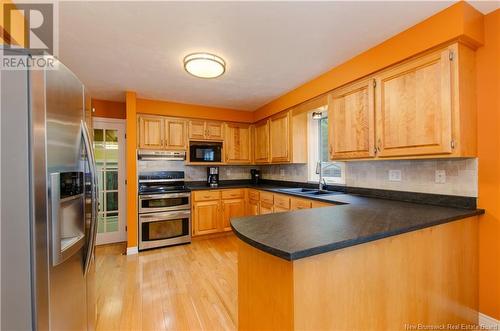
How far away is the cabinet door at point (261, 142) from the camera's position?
163 inches

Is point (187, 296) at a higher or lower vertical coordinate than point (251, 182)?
lower

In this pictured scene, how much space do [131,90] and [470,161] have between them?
3.86 metres

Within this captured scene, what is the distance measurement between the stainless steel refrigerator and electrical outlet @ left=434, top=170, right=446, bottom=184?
2.63 meters

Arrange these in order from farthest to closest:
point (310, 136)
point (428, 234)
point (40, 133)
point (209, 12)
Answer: point (310, 136) → point (209, 12) → point (428, 234) → point (40, 133)

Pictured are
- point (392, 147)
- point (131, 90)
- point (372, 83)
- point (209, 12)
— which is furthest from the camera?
point (131, 90)

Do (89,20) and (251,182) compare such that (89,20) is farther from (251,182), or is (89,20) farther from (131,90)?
(251,182)

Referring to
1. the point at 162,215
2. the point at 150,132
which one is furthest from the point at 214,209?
the point at 150,132

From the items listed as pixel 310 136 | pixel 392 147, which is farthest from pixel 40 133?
pixel 310 136

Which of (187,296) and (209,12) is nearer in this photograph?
(209,12)

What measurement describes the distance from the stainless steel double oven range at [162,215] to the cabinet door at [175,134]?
713mm

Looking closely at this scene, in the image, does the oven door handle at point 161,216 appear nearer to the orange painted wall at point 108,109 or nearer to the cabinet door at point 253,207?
the cabinet door at point 253,207

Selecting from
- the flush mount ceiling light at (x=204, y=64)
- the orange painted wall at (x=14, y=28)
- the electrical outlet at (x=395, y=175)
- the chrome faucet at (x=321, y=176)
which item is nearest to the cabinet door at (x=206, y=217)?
the chrome faucet at (x=321, y=176)

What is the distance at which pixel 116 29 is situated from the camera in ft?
6.03
